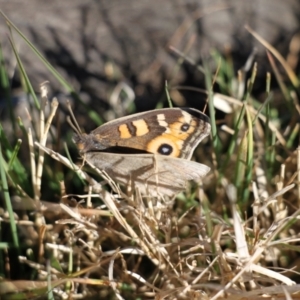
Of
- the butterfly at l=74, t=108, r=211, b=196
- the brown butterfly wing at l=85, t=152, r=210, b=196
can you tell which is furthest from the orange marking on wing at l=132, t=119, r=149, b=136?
the brown butterfly wing at l=85, t=152, r=210, b=196

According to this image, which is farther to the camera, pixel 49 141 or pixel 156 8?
pixel 156 8

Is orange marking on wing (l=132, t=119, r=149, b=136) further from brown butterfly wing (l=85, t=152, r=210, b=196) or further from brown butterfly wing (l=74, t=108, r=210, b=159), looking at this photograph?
brown butterfly wing (l=85, t=152, r=210, b=196)

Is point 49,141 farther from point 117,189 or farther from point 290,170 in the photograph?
point 290,170

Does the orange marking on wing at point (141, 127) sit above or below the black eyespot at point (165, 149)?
above

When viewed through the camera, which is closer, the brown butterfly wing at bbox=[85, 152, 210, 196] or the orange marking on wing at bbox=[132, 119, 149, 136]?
the brown butterfly wing at bbox=[85, 152, 210, 196]

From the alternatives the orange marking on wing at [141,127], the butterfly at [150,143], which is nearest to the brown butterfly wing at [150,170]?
the butterfly at [150,143]

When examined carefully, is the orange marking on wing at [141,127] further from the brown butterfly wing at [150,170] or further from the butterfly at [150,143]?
the brown butterfly wing at [150,170]

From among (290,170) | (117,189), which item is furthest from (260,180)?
(117,189)
